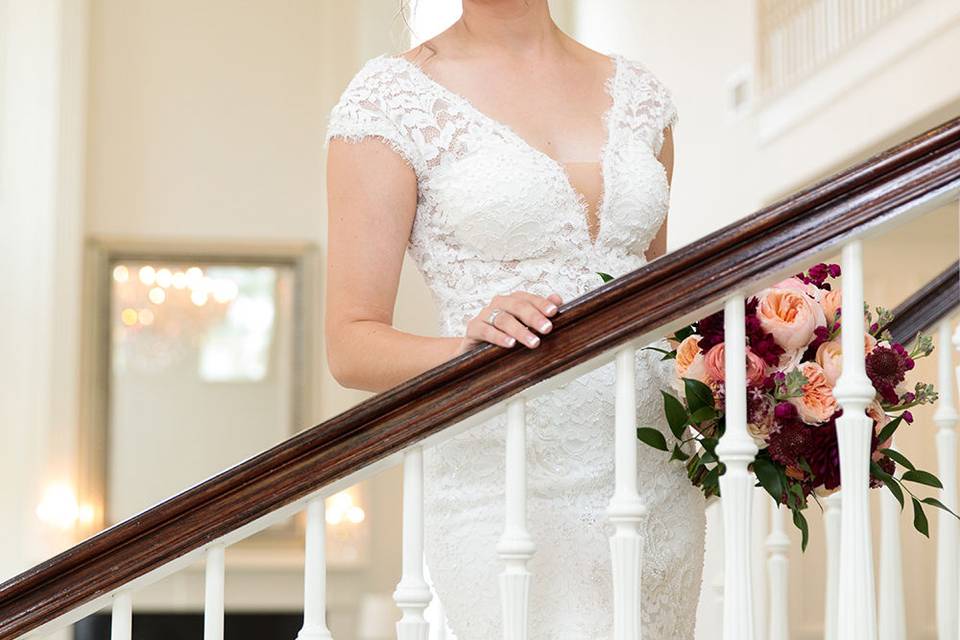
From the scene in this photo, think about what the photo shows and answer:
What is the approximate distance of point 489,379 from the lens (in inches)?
64.3

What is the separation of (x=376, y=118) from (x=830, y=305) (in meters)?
0.73

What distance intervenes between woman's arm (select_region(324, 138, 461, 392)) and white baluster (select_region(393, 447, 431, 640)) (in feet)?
0.79

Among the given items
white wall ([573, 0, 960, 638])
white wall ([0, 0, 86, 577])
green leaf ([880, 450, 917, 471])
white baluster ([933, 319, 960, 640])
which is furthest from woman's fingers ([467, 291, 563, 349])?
white wall ([0, 0, 86, 577])

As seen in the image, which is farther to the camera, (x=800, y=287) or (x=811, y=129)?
(x=811, y=129)

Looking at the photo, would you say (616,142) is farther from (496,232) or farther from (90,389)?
(90,389)

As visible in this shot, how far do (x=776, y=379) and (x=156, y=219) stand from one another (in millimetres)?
8631

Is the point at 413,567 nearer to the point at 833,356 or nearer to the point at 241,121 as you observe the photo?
the point at 833,356

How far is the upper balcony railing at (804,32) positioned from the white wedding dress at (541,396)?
4233 mm

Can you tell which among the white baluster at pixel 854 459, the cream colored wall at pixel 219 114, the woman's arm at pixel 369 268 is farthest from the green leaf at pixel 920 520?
the cream colored wall at pixel 219 114

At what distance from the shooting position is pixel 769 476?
1.70m

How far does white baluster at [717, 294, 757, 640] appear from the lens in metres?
1.54

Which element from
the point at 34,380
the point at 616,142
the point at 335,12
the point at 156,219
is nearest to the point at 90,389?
the point at 34,380

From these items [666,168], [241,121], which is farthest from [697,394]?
[241,121]

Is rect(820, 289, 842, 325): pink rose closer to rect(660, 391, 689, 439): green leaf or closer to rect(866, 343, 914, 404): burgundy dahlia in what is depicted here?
rect(866, 343, 914, 404): burgundy dahlia
